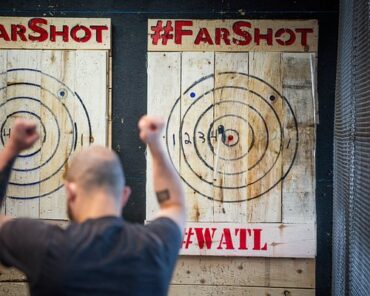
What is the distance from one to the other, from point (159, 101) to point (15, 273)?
4.78ft

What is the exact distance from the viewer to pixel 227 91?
3.44 m

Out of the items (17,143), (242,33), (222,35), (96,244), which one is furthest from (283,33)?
(96,244)

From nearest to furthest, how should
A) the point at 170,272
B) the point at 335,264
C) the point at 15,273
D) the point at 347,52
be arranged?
the point at 170,272
the point at 347,52
the point at 335,264
the point at 15,273

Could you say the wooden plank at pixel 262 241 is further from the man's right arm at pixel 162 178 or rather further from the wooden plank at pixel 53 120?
the man's right arm at pixel 162 178

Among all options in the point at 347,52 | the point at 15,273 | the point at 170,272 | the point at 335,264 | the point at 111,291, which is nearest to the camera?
the point at 111,291

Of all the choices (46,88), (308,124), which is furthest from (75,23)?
(308,124)

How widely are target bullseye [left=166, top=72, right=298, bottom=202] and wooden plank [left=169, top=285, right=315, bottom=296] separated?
575 mm

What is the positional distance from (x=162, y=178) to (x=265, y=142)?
182 centimetres

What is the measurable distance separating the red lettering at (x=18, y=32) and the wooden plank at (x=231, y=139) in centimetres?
126

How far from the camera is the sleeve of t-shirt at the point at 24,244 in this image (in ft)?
4.66

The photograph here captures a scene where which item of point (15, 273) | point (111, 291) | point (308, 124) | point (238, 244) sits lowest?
point (15, 273)

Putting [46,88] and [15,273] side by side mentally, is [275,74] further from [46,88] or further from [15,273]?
[15,273]

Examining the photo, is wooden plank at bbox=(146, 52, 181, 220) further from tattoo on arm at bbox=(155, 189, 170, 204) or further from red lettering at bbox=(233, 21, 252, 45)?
tattoo on arm at bbox=(155, 189, 170, 204)

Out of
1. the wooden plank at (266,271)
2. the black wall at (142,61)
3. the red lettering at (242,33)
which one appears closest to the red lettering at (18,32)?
the black wall at (142,61)
